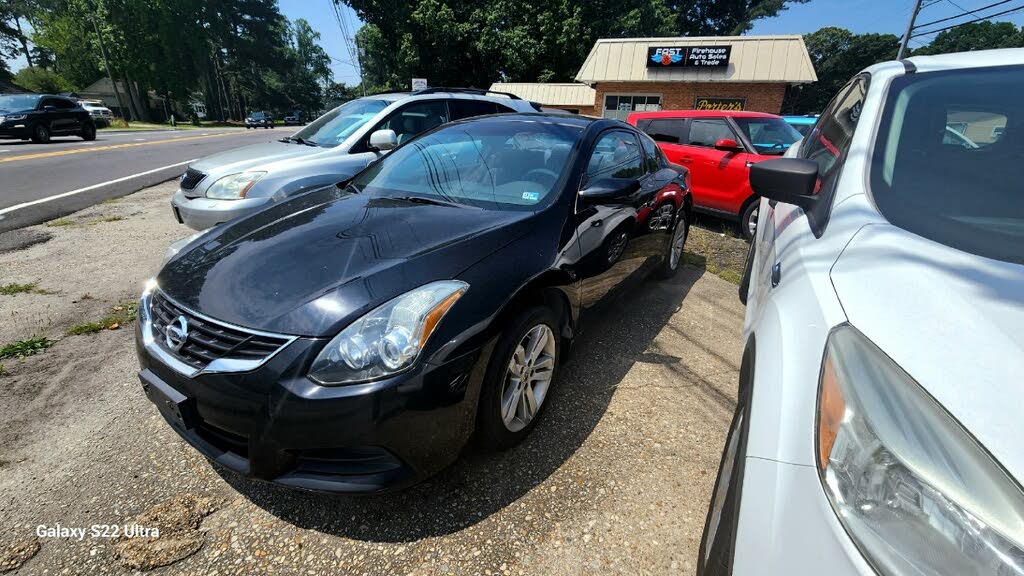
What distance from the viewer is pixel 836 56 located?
55531 mm

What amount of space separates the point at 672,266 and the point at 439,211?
2946 mm

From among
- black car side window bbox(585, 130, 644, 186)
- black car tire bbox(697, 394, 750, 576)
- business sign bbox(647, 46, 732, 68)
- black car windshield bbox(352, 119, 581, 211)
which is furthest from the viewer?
business sign bbox(647, 46, 732, 68)

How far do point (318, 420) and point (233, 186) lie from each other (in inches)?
143

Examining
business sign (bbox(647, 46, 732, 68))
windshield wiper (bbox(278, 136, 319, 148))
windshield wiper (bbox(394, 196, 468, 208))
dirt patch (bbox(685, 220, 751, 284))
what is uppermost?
business sign (bbox(647, 46, 732, 68))

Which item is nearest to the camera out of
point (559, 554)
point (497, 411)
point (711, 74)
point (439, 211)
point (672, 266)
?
point (559, 554)

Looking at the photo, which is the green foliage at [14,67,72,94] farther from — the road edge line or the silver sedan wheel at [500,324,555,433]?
the silver sedan wheel at [500,324,555,433]

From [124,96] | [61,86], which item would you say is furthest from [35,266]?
[124,96]

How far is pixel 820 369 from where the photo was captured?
1.09m

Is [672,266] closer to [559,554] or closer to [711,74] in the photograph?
Result: [559,554]

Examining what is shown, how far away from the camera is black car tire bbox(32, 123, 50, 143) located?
1547 cm

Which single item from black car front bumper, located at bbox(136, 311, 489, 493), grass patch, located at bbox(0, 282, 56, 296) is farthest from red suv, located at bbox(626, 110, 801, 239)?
grass patch, located at bbox(0, 282, 56, 296)

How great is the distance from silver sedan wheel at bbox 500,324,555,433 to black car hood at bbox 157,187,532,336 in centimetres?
46

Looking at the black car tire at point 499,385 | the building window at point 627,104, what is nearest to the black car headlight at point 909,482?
the black car tire at point 499,385

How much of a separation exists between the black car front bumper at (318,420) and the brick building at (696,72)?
19.8 metres
